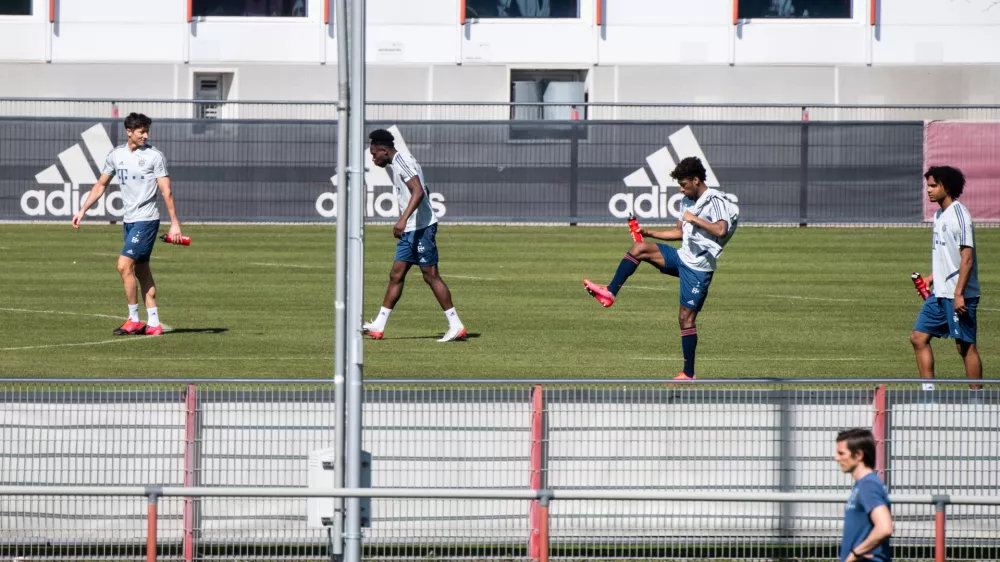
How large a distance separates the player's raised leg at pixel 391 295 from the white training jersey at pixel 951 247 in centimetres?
486

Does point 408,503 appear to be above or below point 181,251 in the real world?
below

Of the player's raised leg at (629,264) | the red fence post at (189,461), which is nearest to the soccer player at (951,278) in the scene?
the player's raised leg at (629,264)

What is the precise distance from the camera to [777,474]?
909 centimetres

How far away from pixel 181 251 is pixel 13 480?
13.7m

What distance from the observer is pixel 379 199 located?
2495 cm

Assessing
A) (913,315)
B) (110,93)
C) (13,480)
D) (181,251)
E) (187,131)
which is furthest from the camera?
(110,93)

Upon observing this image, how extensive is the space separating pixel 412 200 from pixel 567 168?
1165cm

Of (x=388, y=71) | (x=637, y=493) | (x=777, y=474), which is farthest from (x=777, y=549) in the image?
(x=388, y=71)

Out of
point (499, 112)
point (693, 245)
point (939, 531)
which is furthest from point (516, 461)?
point (499, 112)

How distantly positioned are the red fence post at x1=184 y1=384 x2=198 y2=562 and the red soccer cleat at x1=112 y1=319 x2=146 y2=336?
6.06 meters

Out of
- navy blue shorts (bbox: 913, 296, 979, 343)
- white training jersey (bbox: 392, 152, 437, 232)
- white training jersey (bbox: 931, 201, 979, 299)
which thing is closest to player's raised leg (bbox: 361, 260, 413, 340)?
white training jersey (bbox: 392, 152, 437, 232)

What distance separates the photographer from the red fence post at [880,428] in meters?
8.97

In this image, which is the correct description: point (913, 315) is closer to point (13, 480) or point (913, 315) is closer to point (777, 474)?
point (777, 474)

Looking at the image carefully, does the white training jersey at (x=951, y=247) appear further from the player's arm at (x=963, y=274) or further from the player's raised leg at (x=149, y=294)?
the player's raised leg at (x=149, y=294)
